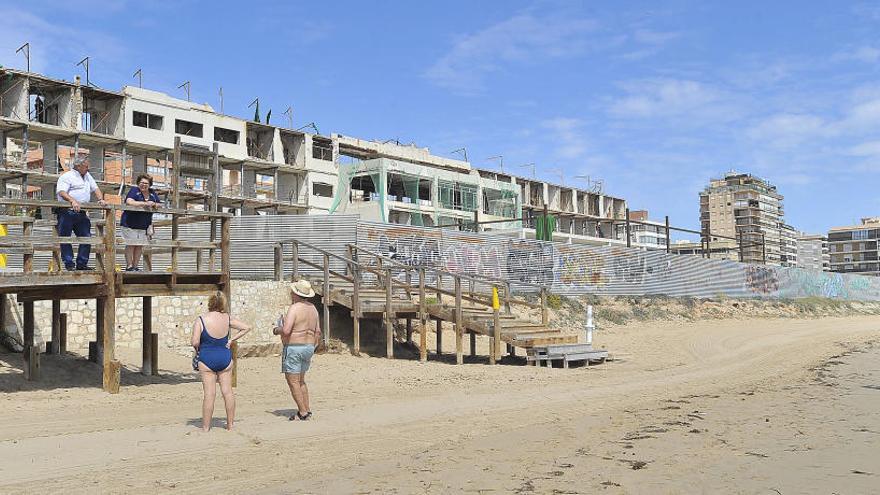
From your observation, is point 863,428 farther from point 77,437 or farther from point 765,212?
point 765,212

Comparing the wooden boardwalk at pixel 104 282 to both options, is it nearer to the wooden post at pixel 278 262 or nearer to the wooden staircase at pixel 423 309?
the wooden staircase at pixel 423 309

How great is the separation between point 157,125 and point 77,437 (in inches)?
2102

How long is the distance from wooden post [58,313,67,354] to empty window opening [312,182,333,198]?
181ft

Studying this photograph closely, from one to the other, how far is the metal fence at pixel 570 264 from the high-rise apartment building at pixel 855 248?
137 meters

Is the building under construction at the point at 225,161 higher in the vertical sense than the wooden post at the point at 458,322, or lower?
higher

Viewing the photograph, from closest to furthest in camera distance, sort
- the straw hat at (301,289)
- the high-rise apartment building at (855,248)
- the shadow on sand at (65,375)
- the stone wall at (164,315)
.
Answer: the straw hat at (301,289)
the shadow on sand at (65,375)
the stone wall at (164,315)
the high-rise apartment building at (855,248)

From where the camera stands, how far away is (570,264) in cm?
2948

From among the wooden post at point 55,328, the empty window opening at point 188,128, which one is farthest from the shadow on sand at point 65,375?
the empty window opening at point 188,128

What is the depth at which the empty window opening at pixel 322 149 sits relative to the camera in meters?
68.5

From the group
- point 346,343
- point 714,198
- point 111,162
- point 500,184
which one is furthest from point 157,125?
point 714,198

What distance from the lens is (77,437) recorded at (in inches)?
309

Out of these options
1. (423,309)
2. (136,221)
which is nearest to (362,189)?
(423,309)

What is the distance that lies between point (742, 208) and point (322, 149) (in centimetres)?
11261

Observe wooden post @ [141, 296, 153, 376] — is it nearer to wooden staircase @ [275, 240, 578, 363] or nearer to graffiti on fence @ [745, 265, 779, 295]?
wooden staircase @ [275, 240, 578, 363]
